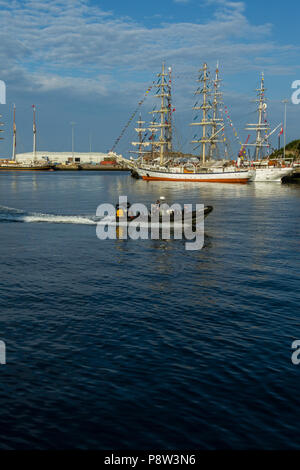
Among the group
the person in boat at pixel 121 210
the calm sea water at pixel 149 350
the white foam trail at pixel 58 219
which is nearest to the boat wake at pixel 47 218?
the white foam trail at pixel 58 219

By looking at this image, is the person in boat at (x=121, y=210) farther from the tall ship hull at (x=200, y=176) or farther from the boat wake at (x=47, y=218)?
the tall ship hull at (x=200, y=176)

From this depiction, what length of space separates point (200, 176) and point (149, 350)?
429 ft

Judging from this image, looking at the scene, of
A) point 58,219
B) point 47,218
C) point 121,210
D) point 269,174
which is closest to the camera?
point 121,210

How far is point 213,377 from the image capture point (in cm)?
1391

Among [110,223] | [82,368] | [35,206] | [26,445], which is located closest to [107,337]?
[82,368]

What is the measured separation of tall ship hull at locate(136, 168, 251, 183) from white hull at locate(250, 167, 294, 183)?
4369 millimetres

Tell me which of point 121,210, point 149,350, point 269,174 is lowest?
point 149,350

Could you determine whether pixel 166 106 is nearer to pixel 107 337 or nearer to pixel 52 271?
pixel 52 271

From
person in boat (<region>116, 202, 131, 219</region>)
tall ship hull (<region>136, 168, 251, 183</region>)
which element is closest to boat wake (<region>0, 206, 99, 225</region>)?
person in boat (<region>116, 202, 131, 219</region>)

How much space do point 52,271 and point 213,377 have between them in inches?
641

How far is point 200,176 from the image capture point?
143 m

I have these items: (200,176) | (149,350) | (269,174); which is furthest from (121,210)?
(269,174)

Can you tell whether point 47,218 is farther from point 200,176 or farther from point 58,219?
point 200,176

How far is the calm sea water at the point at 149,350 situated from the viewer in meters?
11.2
